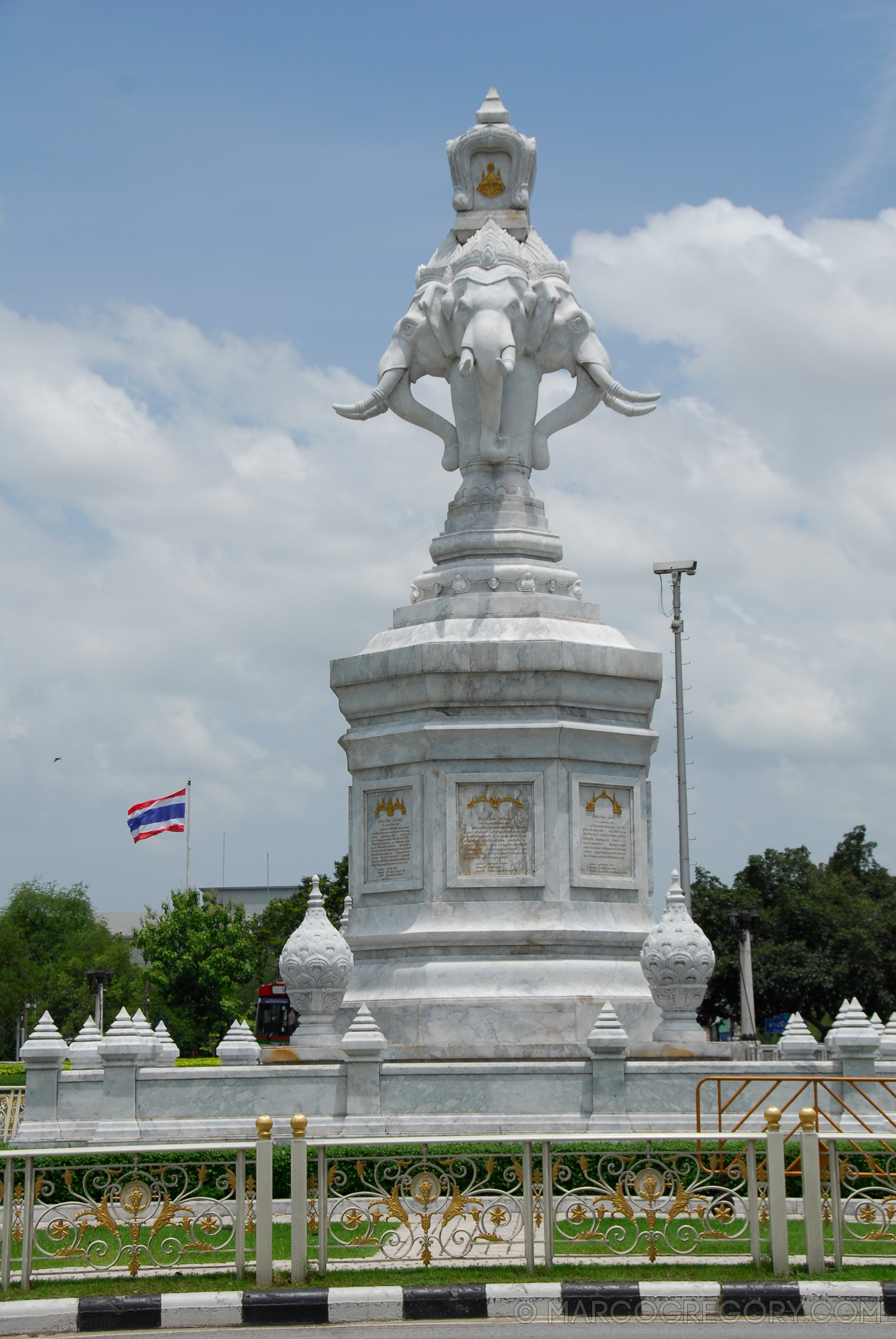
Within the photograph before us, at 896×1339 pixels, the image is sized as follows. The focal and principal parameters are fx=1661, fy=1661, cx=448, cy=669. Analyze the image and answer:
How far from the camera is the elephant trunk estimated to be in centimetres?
1809

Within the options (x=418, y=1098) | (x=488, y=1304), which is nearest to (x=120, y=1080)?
(x=418, y=1098)

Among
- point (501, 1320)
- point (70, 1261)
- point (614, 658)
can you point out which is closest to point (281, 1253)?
point (70, 1261)

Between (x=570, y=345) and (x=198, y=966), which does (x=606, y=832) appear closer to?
(x=570, y=345)

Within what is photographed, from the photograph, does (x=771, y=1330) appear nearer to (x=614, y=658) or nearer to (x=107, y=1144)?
(x=107, y=1144)

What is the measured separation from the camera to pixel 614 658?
56.5 feet

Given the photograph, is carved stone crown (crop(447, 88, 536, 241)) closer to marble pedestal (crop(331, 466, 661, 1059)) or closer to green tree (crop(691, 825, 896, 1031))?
marble pedestal (crop(331, 466, 661, 1059))

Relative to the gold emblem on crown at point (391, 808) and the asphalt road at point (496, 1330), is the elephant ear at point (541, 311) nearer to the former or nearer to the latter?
the gold emblem on crown at point (391, 808)

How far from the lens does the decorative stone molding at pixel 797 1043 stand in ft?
52.0

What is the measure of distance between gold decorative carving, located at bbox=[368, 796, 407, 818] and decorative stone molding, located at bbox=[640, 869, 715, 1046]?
9.75ft

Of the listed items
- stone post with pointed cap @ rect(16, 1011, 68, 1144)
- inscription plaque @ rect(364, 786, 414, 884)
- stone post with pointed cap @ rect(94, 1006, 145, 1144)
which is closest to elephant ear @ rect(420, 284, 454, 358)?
inscription plaque @ rect(364, 786, 414, 884)

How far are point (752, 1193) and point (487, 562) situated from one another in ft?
31.1

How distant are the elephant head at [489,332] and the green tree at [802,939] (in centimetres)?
2962

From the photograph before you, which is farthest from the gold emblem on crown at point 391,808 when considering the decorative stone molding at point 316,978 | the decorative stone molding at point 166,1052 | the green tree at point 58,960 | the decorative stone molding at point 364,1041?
the green tree at point 58,960

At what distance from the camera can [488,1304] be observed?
9273 millimetres
